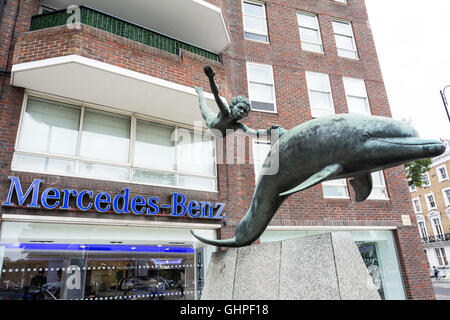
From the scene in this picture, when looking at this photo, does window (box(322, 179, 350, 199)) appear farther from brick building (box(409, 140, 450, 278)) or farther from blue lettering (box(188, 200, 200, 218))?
brick building (box(409, 140, 450, 278))

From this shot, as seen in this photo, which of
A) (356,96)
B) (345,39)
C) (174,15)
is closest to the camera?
(174,15)

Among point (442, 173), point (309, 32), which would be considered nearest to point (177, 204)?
point (309, 32)

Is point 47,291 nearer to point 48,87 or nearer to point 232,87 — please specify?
point 48,87

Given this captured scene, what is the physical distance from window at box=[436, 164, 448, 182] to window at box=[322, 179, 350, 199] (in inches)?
1548

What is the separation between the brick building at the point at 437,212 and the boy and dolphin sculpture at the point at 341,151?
152ft

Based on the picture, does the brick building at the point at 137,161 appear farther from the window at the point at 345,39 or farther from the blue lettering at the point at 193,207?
the window at the point at 345,39

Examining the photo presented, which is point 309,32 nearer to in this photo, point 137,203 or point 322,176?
Answer: point 137,203

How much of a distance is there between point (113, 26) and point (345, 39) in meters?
11.7

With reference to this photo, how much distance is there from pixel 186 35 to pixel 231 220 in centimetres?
725

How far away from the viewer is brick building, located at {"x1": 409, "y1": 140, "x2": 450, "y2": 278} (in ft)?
140

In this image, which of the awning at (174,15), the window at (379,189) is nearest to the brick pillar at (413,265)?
the window at (379,189)

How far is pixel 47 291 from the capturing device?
7.41 meters

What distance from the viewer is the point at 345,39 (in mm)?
15648
